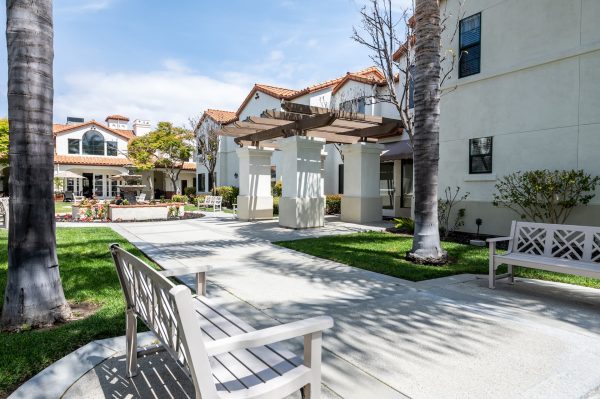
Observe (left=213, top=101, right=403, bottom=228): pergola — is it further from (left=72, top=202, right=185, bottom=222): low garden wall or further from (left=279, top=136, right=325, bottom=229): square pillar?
(left=72, top=202, right=185, bottom=222): low garden wall

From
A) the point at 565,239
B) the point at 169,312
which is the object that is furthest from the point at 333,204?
the point at 169,312

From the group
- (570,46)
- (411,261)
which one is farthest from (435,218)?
(570,46)

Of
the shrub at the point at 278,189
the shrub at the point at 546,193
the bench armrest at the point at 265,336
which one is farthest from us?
the shrub at the point at 278,189

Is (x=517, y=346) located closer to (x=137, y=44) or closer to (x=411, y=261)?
(x=411, y=261)

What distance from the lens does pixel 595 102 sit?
8.94 m

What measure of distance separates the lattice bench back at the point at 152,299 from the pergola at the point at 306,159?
333 inches

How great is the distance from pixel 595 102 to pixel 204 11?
10.9 meters

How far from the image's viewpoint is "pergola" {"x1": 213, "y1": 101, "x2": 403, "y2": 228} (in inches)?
502

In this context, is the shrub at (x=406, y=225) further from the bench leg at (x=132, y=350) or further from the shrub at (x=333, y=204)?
the bench leg at (x=132, y=350)

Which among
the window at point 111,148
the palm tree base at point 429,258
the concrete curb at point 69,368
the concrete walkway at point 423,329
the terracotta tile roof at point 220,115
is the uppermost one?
the terracotta tile roof at point 220,115

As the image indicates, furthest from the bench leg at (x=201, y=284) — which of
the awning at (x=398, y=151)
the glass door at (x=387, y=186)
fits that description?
the glass door at (x=387, y=186)

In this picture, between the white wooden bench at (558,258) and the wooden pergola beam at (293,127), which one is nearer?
the white wooden bench at (558,258)

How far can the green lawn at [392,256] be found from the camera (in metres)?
6.68

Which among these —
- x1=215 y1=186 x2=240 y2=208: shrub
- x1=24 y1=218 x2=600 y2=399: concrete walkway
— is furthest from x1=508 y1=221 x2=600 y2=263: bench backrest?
x1=215 y1=186 x2=240 y2=208: shrub
